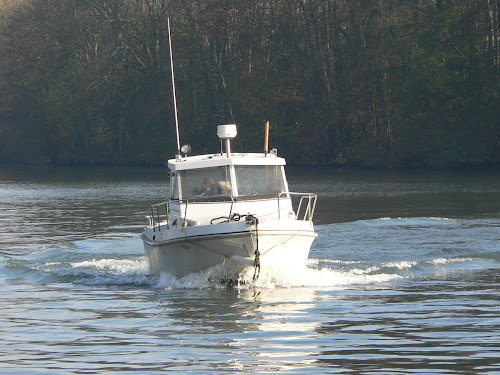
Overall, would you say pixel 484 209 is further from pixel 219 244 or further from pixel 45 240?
pixel 219 244

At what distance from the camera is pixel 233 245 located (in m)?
17.5

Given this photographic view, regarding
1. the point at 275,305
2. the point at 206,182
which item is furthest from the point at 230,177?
the point at 275,305

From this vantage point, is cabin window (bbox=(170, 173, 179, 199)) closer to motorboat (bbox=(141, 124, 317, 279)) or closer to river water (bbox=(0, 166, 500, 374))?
motorboat (bbox=(141, 124, 317, 279))

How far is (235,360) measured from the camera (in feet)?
38.3

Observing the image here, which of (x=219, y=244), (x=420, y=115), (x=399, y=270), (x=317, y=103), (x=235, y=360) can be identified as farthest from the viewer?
(x=317, y=103)

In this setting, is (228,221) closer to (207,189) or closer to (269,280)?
(269,280)

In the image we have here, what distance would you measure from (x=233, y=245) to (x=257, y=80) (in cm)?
6477

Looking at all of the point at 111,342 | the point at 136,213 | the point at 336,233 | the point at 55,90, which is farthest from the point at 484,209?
the point at 55,90

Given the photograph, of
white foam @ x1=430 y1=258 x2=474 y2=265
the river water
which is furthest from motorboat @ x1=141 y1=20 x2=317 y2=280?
white foam @ x1=430 y1=258 x2=474 y2=265

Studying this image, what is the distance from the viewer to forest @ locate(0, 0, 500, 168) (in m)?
66.6

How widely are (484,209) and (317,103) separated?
43.8 meters

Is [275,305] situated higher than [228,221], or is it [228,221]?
[228,221]

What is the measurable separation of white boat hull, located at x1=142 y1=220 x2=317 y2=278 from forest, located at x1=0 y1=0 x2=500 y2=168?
48872 millimetres

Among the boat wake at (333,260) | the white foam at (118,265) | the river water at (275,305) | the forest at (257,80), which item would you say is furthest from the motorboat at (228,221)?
the forest at (257,80)
